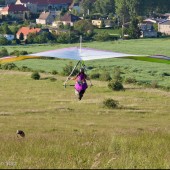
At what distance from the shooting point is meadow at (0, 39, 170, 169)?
7.43 m

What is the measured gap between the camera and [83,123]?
828 inches

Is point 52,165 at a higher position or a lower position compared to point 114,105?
higher

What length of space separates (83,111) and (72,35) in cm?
5688

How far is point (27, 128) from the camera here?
1852cm

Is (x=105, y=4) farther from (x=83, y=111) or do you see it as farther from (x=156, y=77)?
(x=83, y=111)

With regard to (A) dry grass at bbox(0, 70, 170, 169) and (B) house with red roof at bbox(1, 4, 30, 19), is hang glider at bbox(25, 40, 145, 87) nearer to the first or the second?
(A) dry grass at bbox(0, 70, 170, 169)

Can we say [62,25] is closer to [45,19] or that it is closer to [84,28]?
[84,28]

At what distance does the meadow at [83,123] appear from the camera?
7.43 m

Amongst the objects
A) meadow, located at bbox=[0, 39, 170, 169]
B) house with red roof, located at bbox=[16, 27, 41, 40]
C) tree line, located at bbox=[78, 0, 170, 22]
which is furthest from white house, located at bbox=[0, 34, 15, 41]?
tree line, located at bbox=[78, 0, 170, 22]

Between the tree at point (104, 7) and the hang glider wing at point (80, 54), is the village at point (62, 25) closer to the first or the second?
the tree at point (104, 7)

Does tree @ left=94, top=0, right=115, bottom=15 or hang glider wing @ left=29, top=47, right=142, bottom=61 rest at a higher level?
hang glider wing @ left=29, top=47, right=142, bottom=61

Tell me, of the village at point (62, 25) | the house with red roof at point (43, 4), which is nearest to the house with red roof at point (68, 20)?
the village at point (62, 25)

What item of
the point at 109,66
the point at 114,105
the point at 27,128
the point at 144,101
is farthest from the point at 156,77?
the point at 27,128

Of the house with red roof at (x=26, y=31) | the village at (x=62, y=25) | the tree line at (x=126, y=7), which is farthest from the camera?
the tree line at (x=126, y=7)
